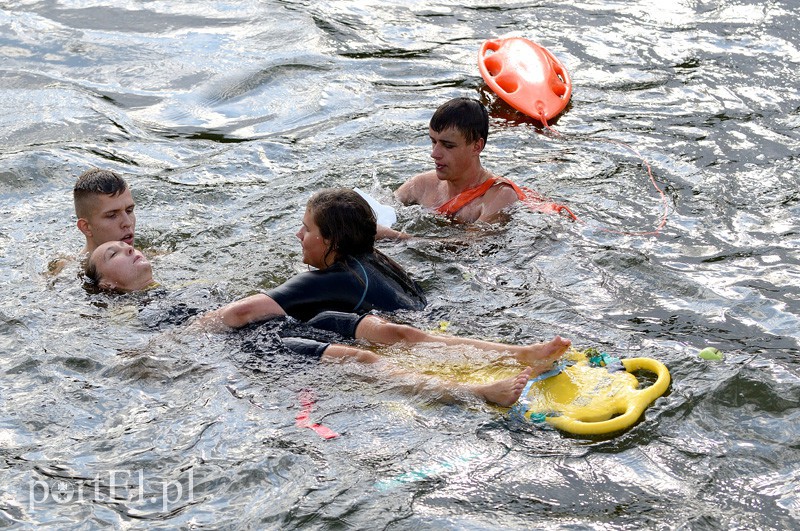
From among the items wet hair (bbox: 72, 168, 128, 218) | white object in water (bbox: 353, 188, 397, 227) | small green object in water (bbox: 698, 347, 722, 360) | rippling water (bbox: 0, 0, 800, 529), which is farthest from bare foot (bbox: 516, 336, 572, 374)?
wet hair (bbox: 72, 168, 128, 218)

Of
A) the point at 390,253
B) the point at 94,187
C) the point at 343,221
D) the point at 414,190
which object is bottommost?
the point at 390,253

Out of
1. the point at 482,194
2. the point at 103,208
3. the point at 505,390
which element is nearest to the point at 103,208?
the point at 103,208

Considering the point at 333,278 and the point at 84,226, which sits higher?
the point at 333,278

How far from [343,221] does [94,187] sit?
2027 millimetres

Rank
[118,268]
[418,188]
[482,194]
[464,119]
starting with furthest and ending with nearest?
[418,188] < [482,194] < [464,119] < [118,268]

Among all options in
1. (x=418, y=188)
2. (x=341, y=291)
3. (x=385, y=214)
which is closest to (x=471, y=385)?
(x=341, y=291)

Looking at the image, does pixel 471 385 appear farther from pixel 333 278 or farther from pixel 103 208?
pixel 103 208

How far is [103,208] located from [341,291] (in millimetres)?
2023

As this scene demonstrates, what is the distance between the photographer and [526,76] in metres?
9.88

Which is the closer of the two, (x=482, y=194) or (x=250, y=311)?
(x=250, y=311)

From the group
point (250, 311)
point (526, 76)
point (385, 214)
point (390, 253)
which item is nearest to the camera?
point (250, 311)

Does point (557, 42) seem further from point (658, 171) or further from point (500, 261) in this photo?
point (500, 261)

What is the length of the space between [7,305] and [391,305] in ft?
8.36

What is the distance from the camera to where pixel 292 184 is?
8.28 meters
